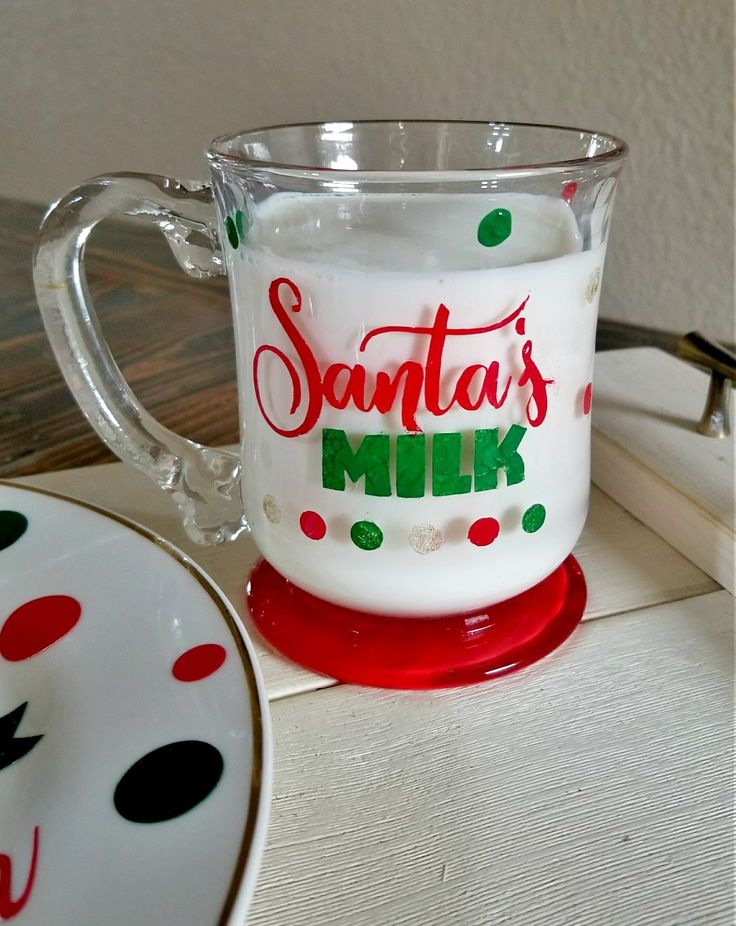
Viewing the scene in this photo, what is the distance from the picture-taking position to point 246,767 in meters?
0.18

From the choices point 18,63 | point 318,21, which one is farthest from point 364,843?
point 18,63

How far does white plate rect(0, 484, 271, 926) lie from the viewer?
0.16 metres

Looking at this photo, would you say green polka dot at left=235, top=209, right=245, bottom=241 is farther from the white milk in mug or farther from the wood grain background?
the wood grain background

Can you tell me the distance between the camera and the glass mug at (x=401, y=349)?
8.5 inches

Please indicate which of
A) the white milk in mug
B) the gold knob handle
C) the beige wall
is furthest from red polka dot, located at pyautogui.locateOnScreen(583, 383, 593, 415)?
the beige wall

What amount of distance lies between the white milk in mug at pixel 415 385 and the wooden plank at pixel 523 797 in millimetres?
36

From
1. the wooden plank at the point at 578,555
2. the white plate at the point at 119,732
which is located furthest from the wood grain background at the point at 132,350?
the white plate at the point at 119,732

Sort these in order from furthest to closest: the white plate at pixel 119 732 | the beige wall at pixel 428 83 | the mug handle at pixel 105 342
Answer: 1. the beige wall at pixel 428 83
2. the mug handle at pixel 105 342
3. the white plate at pixel 119 732

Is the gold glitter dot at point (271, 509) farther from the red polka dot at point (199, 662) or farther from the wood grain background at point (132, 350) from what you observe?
the wood grain background at point (132, 350)

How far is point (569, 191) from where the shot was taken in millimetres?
226

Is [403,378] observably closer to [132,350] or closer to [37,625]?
[37,625]

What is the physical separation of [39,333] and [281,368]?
397 mm

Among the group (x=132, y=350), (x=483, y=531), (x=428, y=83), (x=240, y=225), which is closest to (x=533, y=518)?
(x=483, y=531)

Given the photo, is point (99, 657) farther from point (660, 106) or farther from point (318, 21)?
point (318, 21)
